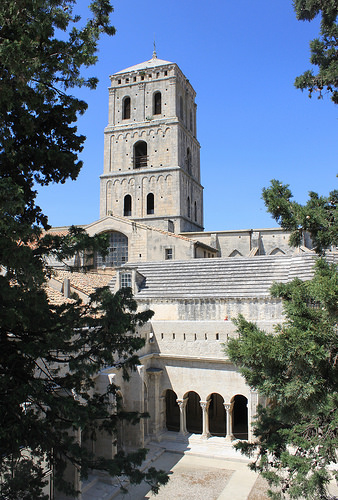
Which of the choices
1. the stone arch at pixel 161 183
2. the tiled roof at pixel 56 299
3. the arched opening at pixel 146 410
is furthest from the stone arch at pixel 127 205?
the arched opening at pixel 146 410

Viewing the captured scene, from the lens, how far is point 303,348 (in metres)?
6.95

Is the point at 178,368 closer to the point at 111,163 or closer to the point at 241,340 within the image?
the point at 241,340

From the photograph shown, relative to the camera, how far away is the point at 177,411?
21766 mm

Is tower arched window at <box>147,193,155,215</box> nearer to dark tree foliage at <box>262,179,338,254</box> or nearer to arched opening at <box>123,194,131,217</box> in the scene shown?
arched opening at <box>123,194,131,217</box>

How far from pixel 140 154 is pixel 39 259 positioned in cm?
3532

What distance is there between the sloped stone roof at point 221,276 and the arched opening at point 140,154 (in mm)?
19508

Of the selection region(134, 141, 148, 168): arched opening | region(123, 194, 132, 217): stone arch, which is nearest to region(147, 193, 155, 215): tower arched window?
region(123, 194, 132, 217): stone arch

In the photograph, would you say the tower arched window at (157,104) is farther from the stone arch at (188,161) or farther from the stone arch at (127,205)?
the stone arch at (127,205)

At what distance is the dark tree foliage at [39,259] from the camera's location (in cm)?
616

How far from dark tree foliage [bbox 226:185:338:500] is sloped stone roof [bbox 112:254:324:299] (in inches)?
365

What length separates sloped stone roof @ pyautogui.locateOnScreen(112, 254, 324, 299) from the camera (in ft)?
59.2

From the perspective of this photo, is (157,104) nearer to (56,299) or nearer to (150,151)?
(150,151)

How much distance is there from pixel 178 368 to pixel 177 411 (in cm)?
487

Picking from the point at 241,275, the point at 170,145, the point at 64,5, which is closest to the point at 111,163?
the point at 170,145
